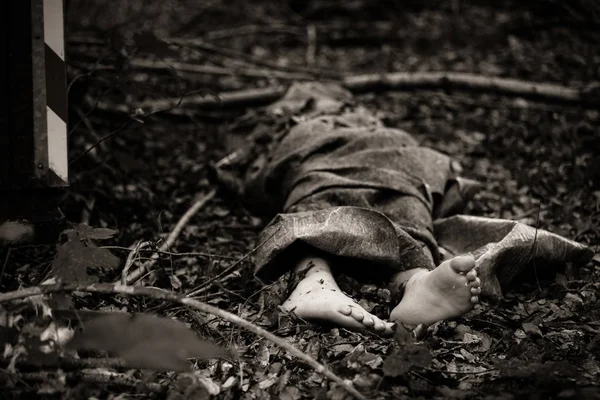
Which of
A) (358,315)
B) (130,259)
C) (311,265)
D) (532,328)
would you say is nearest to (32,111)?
(130,259)

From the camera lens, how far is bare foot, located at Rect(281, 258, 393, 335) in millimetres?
1871

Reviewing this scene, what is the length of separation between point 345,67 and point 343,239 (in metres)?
4.18

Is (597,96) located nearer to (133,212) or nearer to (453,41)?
(453,41)

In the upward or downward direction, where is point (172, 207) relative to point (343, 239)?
downward

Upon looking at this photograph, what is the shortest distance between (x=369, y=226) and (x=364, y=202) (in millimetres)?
278

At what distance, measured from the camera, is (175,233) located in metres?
2.79

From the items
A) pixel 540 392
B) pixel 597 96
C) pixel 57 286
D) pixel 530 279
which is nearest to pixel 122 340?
pixel 57 286

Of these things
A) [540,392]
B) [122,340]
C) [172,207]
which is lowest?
[172,207]

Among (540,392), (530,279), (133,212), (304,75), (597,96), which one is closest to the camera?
(540,392)

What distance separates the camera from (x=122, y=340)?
141 centimetres

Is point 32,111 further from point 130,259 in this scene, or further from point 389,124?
point 389,124

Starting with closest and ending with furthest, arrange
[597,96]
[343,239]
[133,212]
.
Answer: [343,239] < [133,212] < [597,96]

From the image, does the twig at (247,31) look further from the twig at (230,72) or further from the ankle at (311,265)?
the ankle at (311,265)

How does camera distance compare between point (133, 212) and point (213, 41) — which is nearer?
point (133, 212)
